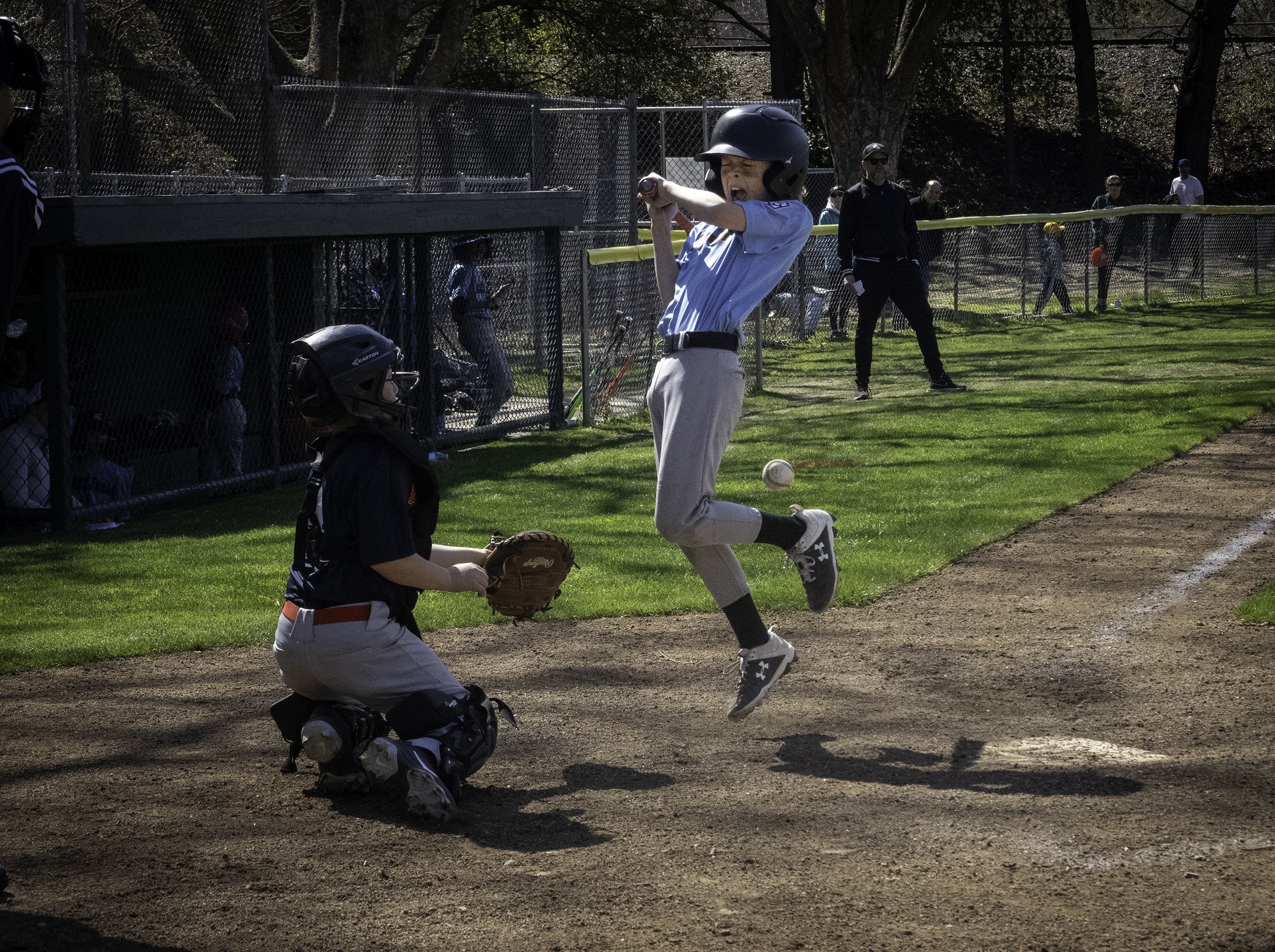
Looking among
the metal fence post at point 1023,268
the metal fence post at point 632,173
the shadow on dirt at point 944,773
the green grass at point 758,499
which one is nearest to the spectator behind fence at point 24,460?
the green grass at point 758,499

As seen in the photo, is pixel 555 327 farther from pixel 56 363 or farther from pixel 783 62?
pixel 783 62

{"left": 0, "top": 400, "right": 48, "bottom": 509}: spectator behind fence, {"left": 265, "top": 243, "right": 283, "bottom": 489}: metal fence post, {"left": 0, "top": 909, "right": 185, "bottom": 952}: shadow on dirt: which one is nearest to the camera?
{"left": 0, "top": 909, "right": 185, "bottom": 952}: shadow on dirt

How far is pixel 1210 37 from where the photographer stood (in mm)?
32844

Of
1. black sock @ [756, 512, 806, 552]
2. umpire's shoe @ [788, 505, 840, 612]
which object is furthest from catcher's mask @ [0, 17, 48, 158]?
umpire's shoe @ [788, 505, 840, 612]

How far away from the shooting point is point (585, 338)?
11969 mm

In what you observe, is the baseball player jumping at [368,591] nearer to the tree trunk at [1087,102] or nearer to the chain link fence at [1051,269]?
the chain link fence at [1051,269]

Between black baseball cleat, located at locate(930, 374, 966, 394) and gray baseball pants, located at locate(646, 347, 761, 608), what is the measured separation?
878 centimetres

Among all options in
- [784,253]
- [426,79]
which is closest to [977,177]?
[426,79]

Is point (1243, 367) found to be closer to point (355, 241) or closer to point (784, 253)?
point (355, 241)

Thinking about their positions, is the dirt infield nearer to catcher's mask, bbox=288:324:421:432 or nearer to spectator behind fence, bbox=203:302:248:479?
catcher's mask, bbox=288:324:421:432

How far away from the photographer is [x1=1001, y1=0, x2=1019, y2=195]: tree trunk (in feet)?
114

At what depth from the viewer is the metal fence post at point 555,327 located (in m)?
11.9

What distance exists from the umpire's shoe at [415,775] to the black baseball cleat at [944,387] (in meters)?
9.87

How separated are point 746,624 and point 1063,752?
3.51ft
